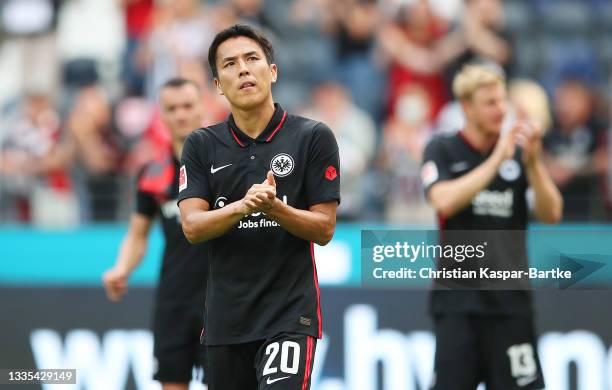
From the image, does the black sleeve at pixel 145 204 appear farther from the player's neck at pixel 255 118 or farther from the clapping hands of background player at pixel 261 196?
the clapping hands of background player at pixel 261 196

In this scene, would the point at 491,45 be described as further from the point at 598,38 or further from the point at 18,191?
the point at 18,191

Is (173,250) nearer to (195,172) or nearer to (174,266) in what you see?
(174,266)

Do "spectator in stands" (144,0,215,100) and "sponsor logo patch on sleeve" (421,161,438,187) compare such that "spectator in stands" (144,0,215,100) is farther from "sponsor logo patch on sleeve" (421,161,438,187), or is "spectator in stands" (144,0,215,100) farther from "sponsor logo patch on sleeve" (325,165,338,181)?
"sponsor logo patch on sleeve" (325,165,338,181)

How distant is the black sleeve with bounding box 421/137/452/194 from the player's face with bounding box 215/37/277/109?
6.07 feet

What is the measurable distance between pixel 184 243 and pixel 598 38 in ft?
26.2

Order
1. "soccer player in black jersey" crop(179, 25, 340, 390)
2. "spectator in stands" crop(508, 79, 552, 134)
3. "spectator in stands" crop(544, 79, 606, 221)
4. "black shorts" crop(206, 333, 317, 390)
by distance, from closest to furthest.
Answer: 1. "black shorts" crop(206, 333, 317, 390)
2. "soccer player in black jersey" crop(179, 25, 340, 390)
3. "spectator in stands" crop(544, 79, 606, 221)
4. "spectator in stands" crop(508, 79, 552, 134)

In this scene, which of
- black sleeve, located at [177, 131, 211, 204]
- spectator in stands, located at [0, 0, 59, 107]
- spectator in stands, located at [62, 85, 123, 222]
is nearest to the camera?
black sleeve, located at [177, 131, 211, 204]

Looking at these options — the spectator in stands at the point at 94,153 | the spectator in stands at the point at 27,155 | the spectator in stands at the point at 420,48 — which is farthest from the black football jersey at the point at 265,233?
the spectator in stands at the point at 420,48

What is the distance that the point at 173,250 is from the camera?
7.44 m

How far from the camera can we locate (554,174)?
11453 millimetres

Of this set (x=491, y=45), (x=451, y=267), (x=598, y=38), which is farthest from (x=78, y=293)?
(x=598, y=38)

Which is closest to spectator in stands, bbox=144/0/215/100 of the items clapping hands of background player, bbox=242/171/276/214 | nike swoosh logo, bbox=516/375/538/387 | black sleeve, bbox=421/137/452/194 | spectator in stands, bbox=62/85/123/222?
spectator in stands, bbox=62/85/123/222

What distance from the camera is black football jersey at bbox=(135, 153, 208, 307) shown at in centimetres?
738

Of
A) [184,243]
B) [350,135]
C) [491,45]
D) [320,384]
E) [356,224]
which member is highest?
[491,45]
